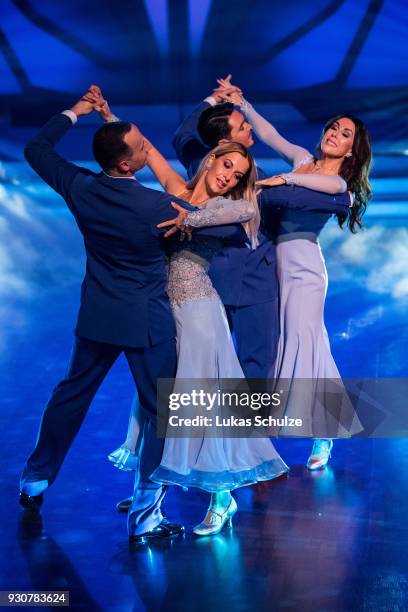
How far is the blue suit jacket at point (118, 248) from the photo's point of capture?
3.37m

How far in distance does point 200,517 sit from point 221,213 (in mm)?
1096

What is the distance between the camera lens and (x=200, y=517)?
12.1ft

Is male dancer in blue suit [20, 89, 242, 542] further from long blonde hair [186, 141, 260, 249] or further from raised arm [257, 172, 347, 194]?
raised arm [257, 172, 347, 194]

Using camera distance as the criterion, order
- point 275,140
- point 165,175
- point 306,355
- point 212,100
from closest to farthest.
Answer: point 165,175, point 306,355, point 212,100, point 275,140

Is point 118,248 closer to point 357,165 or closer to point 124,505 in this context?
point 124,505

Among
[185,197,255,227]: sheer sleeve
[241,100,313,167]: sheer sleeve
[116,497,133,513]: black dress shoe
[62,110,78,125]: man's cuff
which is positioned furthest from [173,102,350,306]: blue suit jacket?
[116,497,133,513]: black dress shoe

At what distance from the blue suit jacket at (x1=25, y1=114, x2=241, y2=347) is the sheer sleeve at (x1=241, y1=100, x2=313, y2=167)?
1073 millimetres

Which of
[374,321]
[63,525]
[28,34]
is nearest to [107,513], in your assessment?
[63,525]

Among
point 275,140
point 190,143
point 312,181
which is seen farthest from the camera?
point 275,140

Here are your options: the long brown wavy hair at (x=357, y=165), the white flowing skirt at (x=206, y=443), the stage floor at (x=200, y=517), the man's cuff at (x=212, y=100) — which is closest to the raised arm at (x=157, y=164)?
the white flowing skirt at (x=206, y=443)

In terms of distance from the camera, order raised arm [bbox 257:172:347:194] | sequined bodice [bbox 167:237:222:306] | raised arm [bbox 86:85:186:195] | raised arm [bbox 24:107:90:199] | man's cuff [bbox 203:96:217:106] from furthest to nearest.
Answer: man's cuff [bbox 203:96:217:106], raised arm [bbox 257:172:347:194], raised arm [bbox 86:85:186:195], sequined bodice [bbox 167:237:222:306], raised arm [bbox 24:107:90:199]

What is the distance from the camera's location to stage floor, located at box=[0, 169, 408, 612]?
3066 mm

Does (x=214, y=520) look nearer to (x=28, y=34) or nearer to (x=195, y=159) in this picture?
(x=195, y=159)

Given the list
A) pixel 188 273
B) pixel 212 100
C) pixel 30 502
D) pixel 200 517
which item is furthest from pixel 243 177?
pixel 30 502
